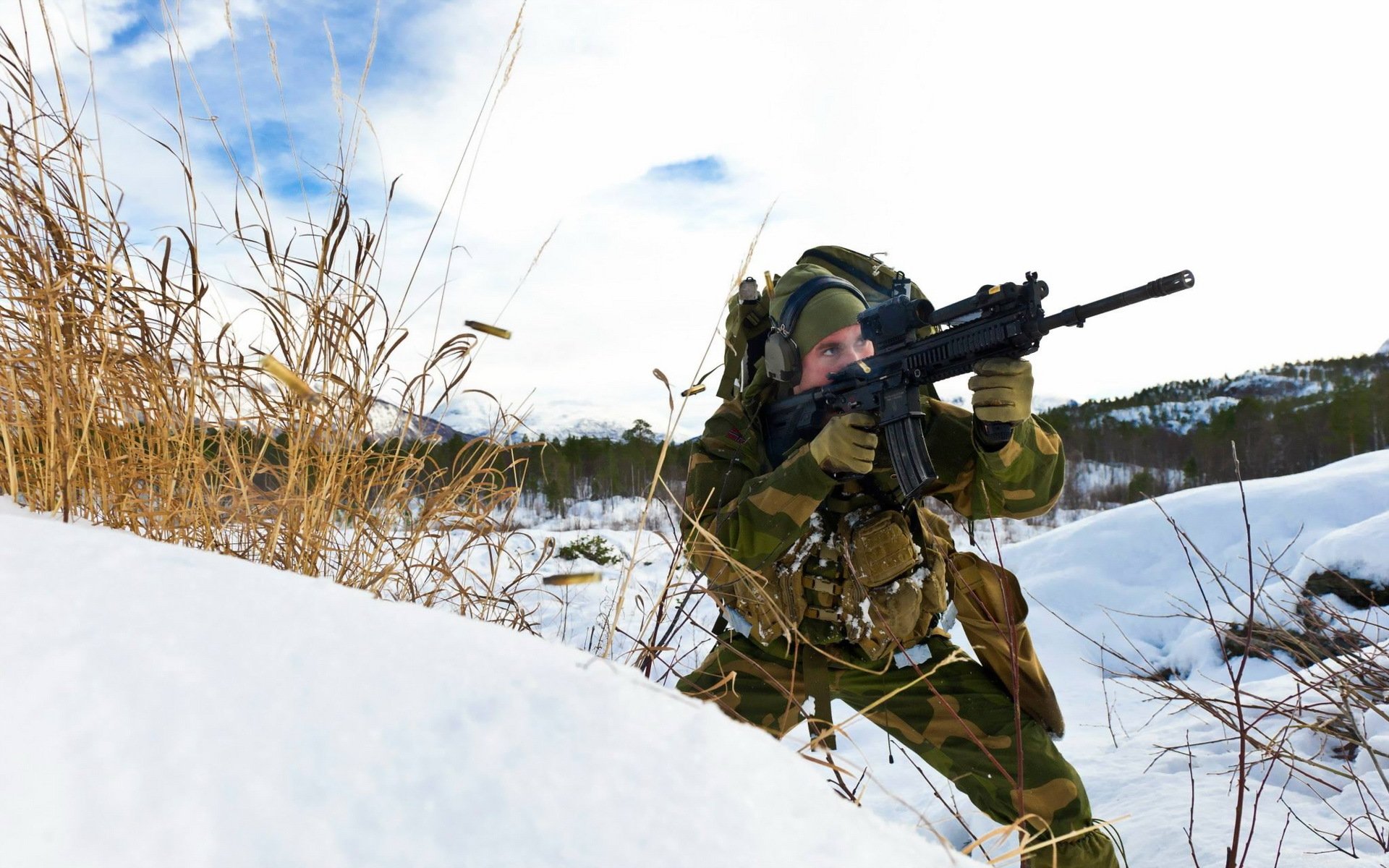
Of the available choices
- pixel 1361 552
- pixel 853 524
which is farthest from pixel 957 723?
pixel 1361 552

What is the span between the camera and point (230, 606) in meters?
0.75

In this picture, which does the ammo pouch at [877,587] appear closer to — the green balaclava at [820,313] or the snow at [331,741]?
the green balaclava at [820,313]

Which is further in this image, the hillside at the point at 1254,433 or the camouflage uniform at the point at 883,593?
the hillside at the point at 1254,433

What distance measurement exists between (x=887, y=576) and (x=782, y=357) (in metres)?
0.85

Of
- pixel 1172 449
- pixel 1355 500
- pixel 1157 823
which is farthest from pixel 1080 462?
pixel 1157 823

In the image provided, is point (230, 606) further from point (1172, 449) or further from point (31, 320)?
point (1172, 449)

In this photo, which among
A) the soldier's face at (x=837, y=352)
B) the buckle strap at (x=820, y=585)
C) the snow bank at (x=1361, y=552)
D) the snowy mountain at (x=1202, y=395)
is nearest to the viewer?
the buckle strap at (x=820, y=585)

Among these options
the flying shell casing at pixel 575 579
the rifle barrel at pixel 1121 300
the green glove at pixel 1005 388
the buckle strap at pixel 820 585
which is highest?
the rifle barrel at pixel 1121 300

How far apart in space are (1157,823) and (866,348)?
1882 mm

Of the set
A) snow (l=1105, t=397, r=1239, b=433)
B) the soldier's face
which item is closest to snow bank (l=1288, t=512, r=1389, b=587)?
the soldier's face

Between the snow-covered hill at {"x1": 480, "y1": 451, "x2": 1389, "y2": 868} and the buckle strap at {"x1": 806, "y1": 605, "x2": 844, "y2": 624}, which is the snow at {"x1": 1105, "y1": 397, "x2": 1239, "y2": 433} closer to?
the snow-covered hill at {"x1": 480, "y1": 451, "x2": 1389, "y2": 868}

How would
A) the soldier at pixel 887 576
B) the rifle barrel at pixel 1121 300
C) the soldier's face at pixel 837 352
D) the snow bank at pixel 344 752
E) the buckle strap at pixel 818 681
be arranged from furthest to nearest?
the soldier's face at pixel 837 352 → the buckle strap at pixel 818 681 → the soldier at pixel 887 576 → the rifle barrel at pixel 1121 300 → the snow bank at pixel 344 752

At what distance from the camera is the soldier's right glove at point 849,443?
2170 mm

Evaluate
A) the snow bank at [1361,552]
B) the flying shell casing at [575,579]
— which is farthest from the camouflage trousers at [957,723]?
the snow bank at [1361,552]
